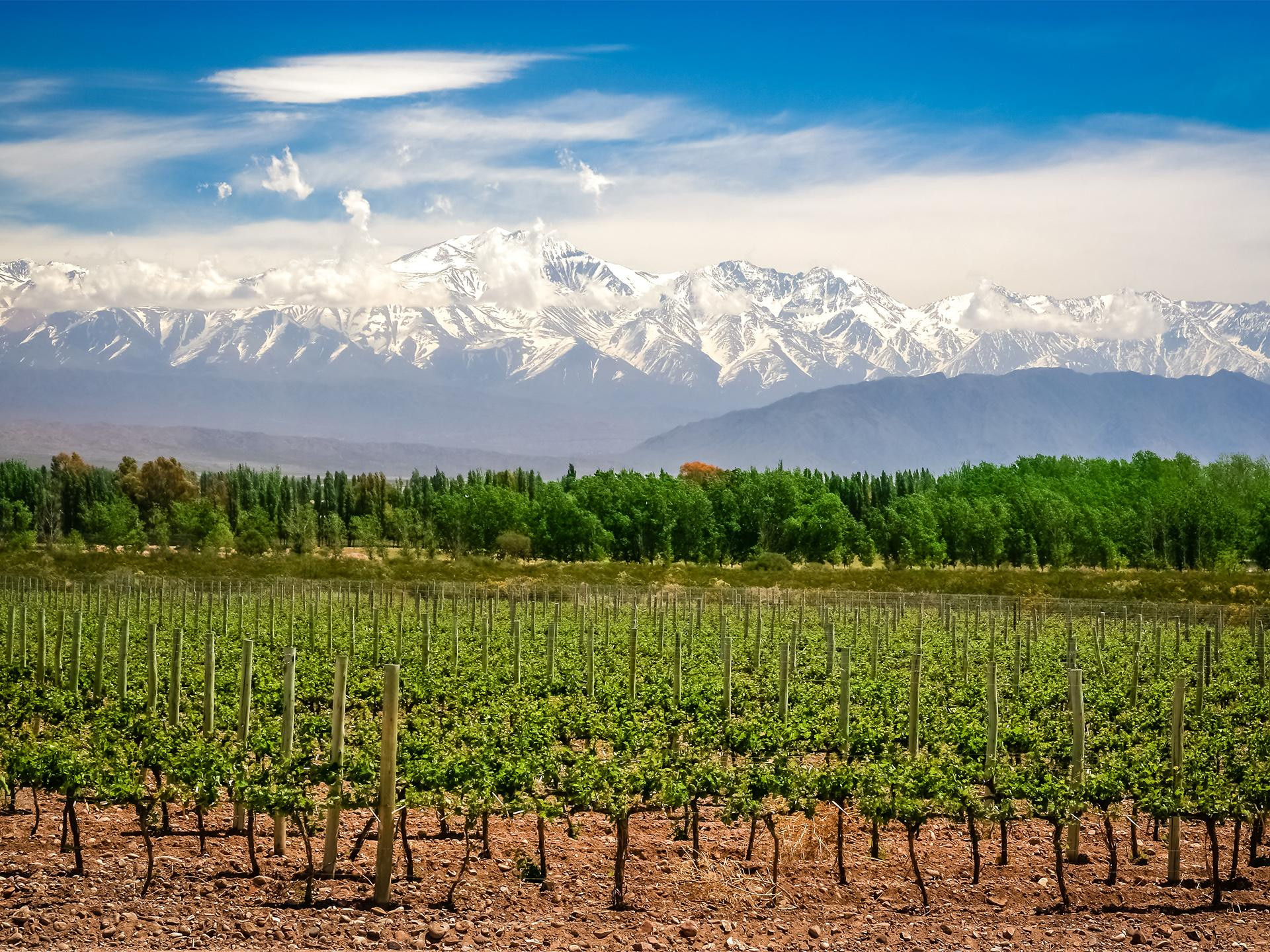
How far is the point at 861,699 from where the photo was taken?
78.5ft

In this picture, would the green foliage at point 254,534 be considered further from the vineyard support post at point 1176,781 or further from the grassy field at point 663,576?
the vineyard support post at point 1176,781

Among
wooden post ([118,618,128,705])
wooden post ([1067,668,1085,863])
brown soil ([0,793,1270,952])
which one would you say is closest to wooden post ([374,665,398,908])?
brown soil ([0,793,1270,952])

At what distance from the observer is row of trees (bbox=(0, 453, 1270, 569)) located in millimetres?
86875

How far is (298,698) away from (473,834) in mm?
8715

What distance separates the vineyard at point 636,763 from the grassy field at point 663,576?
28266 mm

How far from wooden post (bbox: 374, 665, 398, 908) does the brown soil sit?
27cm

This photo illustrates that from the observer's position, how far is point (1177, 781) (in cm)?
1520

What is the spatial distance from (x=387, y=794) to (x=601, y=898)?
266 cm

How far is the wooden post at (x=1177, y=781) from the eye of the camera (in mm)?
14344

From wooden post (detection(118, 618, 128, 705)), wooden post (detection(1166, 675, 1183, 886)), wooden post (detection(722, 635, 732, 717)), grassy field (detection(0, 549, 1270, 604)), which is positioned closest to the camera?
wooden post (detection(1166, 675, 1183, 886))

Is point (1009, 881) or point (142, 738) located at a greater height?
point (142, 738)

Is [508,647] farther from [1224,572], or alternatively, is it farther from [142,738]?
[1224,572]

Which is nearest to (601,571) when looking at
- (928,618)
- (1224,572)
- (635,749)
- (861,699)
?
(928,618)

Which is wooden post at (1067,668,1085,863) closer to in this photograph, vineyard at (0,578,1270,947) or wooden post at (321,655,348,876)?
vineyard at (0,578,1270,947)
